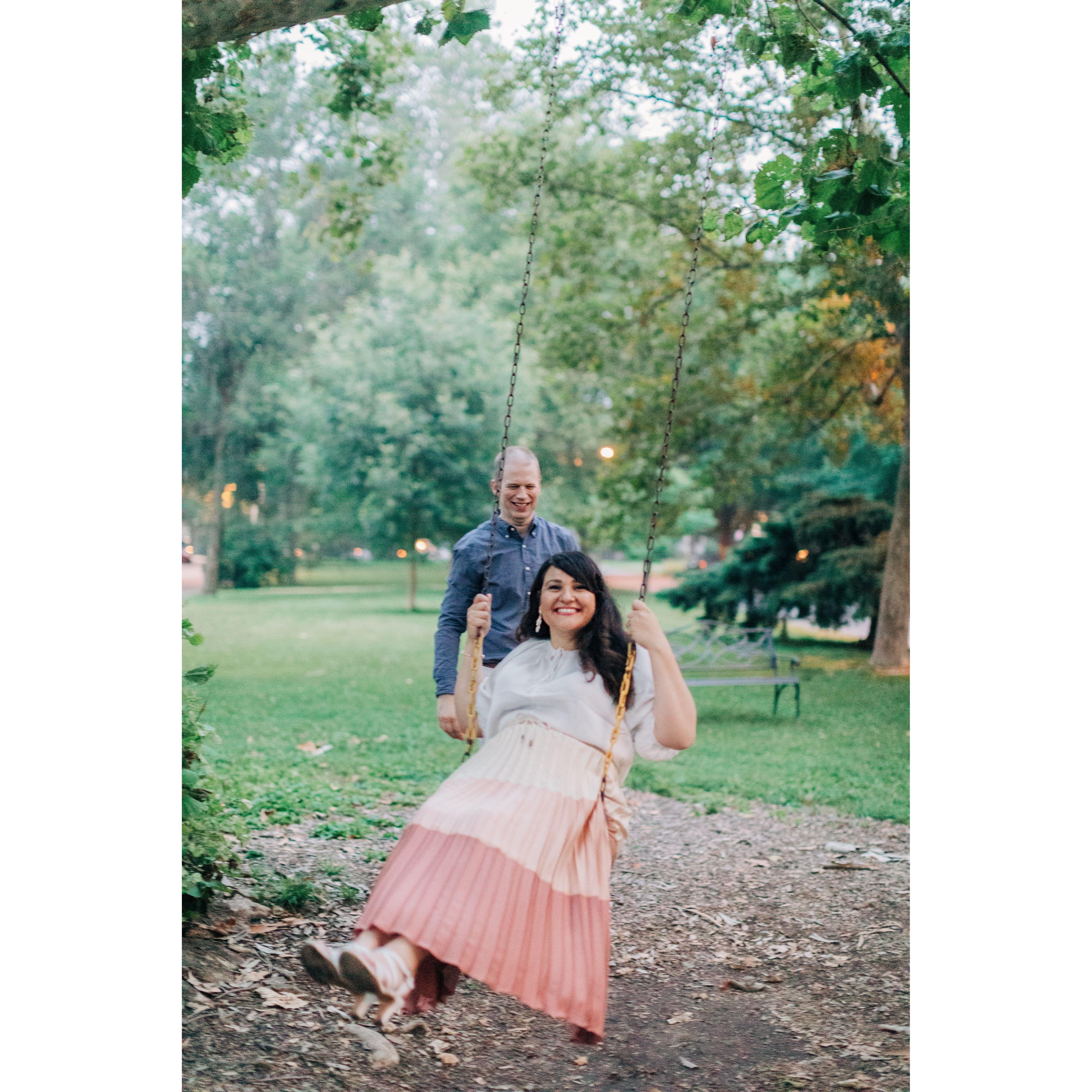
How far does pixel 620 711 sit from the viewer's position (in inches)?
94.1

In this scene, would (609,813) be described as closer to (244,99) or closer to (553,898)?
(553,898)

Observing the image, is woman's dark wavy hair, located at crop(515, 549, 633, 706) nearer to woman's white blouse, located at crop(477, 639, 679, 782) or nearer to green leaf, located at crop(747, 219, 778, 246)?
woman's white blouse, located at crop(477, 639, 679, 782)

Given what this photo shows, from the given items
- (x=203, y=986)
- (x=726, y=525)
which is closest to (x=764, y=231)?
(x=203, y=986)

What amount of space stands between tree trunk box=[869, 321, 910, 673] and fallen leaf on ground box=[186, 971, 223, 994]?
725 centimetres

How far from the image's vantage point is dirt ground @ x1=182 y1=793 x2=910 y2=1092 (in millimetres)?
2543

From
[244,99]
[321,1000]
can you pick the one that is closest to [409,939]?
[321,1000]

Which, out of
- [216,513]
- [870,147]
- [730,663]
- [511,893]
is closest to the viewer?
[511,893]

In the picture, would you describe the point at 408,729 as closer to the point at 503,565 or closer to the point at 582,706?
the point at 503,565

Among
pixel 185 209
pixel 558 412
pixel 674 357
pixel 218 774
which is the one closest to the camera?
pixel 218 774

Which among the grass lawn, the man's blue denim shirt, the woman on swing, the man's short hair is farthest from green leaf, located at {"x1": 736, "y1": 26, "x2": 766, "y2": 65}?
the grass lawn

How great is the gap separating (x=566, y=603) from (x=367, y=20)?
1.87m

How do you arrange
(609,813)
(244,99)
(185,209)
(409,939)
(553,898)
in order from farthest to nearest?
(185,209) → (244,99) → (609,813) → (553,898) → (409,939)

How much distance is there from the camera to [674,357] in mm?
10992
